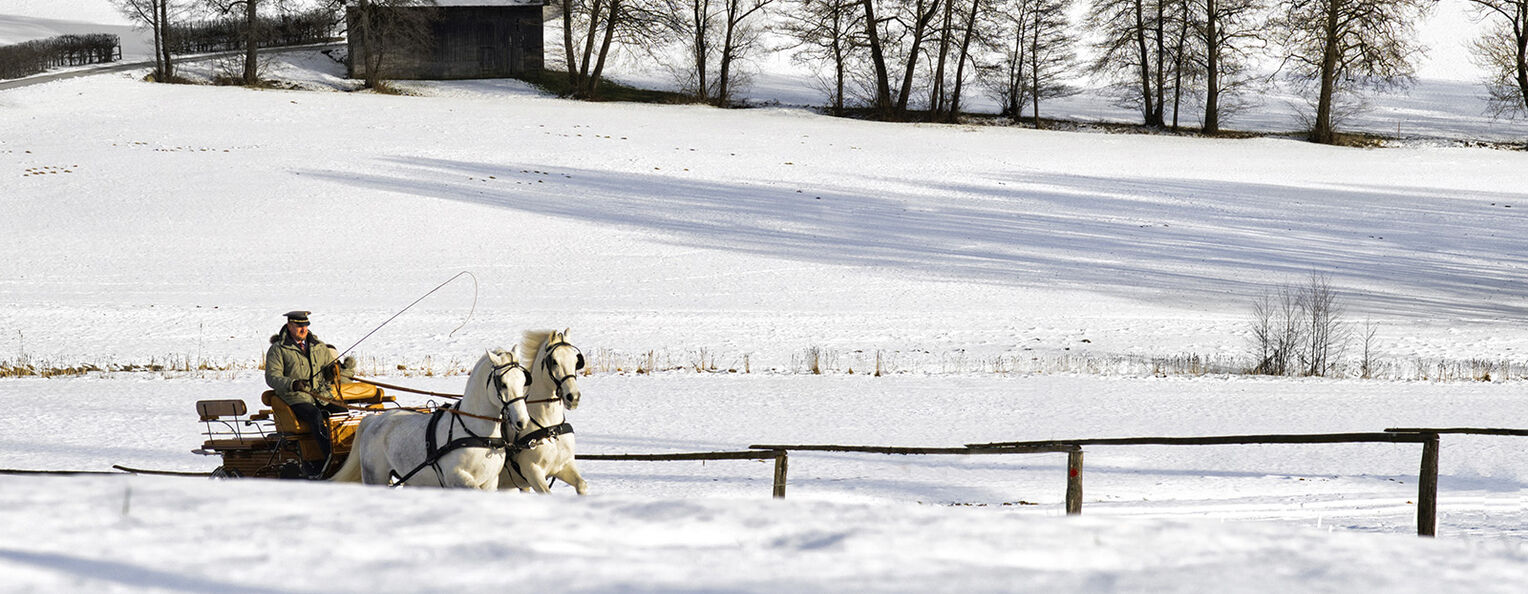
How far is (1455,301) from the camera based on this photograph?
1102 inches

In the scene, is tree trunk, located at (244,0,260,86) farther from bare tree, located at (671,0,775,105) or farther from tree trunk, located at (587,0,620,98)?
bare tree, located at (671,0,775,105)

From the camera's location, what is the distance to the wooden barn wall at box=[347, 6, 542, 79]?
2552 inches

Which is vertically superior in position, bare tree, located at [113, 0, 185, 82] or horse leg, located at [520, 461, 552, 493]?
bare tree, located at [113, 0, 185, 82]

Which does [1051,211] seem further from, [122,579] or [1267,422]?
[122,579]

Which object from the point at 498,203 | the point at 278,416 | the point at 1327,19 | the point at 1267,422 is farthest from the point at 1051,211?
the point at 278,416

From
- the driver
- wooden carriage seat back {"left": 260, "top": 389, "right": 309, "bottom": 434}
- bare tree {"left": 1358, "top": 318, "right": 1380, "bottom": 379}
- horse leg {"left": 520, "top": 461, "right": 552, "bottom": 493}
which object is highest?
the driver

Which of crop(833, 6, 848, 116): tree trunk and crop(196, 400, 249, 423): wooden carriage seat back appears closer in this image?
crop(196, 400, 249, 423): wooden carriage seat back

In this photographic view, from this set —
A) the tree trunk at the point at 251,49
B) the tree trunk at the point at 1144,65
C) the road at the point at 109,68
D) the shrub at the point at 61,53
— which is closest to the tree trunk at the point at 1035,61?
the tree trunk at the point at 1144,65

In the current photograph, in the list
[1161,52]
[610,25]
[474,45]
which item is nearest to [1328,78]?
[1161,52]

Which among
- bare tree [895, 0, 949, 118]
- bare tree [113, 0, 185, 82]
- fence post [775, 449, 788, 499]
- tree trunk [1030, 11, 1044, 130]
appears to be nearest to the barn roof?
bare tree [113, 0, 185, 82]

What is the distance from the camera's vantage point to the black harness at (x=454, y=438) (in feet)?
28.6

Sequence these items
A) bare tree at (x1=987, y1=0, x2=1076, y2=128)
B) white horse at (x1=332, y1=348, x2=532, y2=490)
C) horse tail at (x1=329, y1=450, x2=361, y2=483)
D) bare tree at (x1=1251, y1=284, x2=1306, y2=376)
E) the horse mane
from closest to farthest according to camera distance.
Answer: white horse at (x1=332, y1=348, x2=532, y2=490) → the horse mane → horse tail at (x1=329, y1=450, x2=361, y2=483) → bare tree at (x1=1251, y1=284, x2=1306, y2=376) → bare tree at (x1=987, y1=0, x2=1076, y2=128)

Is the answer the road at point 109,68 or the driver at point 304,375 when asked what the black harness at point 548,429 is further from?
the road at point 109,68

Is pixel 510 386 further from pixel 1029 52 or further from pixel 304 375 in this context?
pixel 1029 52
